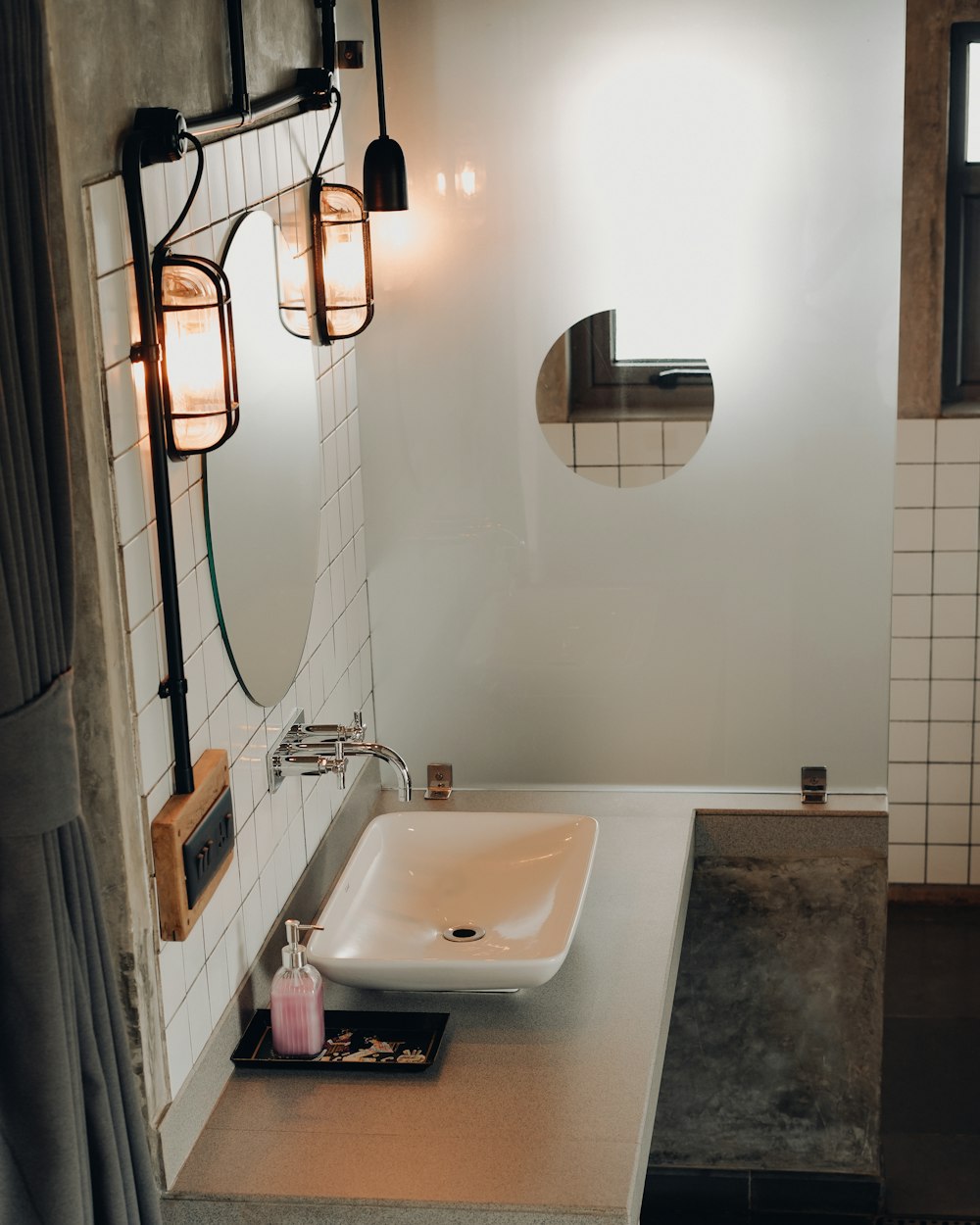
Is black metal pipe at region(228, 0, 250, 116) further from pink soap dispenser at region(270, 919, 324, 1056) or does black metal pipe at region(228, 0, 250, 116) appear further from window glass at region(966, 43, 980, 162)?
window glass at region(966, 43, 980, 162)

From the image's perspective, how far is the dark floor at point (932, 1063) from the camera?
3.33 meters

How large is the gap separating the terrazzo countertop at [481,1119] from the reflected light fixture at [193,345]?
915mm

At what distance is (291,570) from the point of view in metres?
2.45

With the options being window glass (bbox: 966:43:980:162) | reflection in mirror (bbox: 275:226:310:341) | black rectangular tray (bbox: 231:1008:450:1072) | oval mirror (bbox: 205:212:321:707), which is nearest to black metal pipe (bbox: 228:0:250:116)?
oval mirror (bbox: 205:212:321:707)

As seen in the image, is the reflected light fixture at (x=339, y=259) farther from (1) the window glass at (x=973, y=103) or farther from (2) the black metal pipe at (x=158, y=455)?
(1) the window glass at (x=973, y=103)

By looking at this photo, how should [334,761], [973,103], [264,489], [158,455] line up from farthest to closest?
[973,103]
[334,761]
[264,489]
[158,455]

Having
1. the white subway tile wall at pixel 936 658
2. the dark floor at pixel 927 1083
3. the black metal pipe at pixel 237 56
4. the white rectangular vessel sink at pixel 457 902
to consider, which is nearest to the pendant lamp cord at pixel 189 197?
the black metal pipe at pixel 237 56

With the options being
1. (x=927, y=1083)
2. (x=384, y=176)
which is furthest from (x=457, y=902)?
(x=927, y=1083)

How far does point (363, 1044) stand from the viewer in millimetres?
2166

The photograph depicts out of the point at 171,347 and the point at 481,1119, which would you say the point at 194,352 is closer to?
the point at 171,347

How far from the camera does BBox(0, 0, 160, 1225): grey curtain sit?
1.41 m

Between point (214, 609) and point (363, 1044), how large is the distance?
2.21 ft

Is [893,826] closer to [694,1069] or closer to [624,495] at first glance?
[694,1069]

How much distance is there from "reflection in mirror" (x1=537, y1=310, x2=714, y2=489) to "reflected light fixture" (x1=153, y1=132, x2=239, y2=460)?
116 cm
